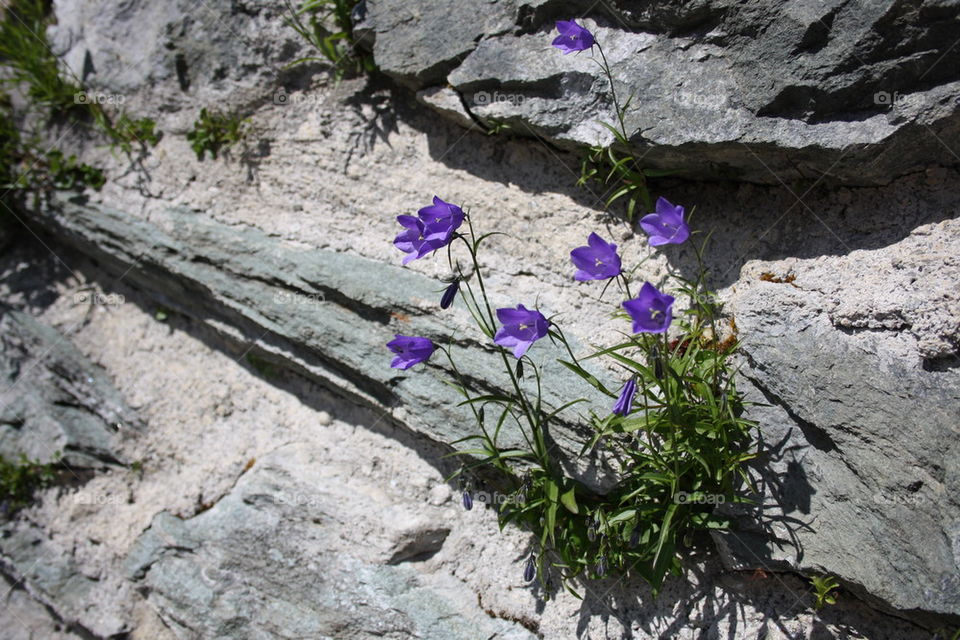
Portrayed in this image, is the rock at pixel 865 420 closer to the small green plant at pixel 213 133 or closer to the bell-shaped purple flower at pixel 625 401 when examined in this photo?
the bell-shaped purple flower at pixel 625 401

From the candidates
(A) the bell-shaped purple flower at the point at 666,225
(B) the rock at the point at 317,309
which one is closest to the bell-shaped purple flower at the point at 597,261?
(A) the bell-shaped purple flower at the point at 666,225

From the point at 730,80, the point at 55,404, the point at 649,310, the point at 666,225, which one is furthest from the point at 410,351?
the point at 55,404

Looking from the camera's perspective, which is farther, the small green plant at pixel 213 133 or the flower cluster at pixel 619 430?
A: the small green plant at pixel 213 133

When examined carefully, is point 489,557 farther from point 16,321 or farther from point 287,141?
point 16,321

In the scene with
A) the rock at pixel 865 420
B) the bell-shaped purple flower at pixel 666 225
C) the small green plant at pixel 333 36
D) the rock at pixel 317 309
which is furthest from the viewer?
the small green plant at pixel 333 36

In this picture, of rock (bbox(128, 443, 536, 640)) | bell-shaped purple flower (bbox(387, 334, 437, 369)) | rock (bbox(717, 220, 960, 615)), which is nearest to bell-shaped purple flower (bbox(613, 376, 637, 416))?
rock (bbox(717, 220, 960, 615))

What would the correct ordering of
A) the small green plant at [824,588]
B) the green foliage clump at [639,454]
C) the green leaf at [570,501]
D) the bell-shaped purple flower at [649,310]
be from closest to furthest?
the bell-shaped purple flower at [649,310] → the small green plant at [824,588] → the green foliage clump at [639,454] → the green leaf at [570,501]

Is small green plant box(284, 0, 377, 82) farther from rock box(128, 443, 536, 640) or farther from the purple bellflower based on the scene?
rock box(128, 443, 536, 640)
